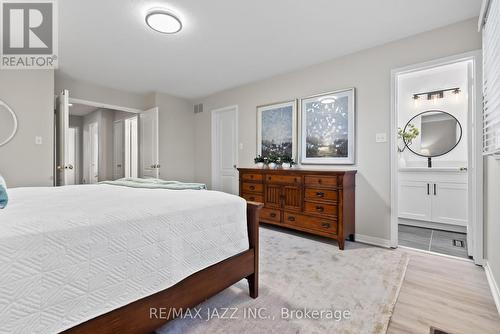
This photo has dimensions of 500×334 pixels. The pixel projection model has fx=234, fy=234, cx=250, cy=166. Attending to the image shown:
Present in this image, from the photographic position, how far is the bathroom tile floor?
2658 millimetres

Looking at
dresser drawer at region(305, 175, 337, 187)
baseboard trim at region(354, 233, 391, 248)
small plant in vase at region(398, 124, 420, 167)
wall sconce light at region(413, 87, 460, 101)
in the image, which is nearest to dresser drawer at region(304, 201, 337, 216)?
dresser drawer at region(305, 175, 337, 187)

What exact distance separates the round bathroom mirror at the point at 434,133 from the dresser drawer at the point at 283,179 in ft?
7.62

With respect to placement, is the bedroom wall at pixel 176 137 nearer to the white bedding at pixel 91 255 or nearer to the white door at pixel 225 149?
the white door at pixel 225 149

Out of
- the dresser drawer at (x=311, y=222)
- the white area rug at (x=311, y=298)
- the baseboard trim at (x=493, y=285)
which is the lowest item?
the white area rug at (x=311, y=298)

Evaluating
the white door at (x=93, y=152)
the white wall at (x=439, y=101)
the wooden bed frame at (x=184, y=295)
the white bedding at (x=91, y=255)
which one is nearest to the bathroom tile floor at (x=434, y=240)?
the white wall at (x=439, y=101)

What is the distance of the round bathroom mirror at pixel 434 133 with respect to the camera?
366 cm

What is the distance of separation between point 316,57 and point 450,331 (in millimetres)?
3035

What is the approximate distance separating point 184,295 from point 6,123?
3590mm

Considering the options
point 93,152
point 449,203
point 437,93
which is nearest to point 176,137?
point 93,152

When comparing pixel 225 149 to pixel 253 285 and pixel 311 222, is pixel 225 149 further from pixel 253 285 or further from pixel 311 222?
pixel 253 285

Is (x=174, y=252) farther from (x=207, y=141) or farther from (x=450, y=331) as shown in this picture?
(x=207, y=141)

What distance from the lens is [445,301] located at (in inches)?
65.5

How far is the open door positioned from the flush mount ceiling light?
6.13 feet

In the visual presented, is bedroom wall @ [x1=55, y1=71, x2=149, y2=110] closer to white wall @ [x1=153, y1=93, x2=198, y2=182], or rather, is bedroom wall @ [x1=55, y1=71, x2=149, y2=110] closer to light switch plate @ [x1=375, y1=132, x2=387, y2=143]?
white wall @ [x1=153, y1=93, x2=198, y2=182]
